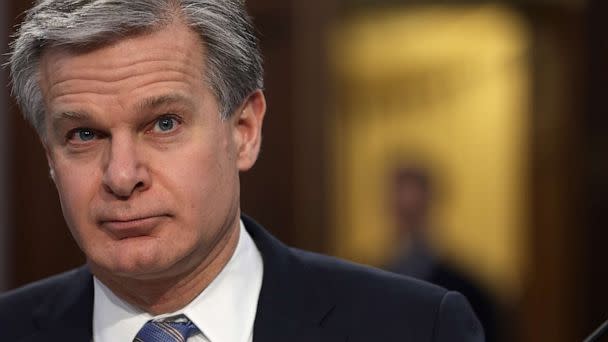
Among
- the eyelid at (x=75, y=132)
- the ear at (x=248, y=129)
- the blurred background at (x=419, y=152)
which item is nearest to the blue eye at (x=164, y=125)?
the eyelid at (x=75, y=132)

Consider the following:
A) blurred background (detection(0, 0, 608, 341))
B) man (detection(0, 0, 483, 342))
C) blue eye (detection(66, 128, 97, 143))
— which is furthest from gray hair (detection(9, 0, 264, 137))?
blurred background (detection(0, 0, 608, 341))

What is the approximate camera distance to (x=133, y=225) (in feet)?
7.51

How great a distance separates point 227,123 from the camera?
244 cm

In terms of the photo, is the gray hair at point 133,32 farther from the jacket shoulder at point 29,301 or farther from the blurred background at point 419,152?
the blurred background at point 419,152

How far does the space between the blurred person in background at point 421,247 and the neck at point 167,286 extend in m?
2.89

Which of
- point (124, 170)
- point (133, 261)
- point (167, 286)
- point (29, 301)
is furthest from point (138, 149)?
point (29, 301)

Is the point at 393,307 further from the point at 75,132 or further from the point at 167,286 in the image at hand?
the point at 75,132

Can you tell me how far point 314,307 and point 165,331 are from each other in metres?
0.29

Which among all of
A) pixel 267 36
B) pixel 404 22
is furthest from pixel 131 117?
pixel 404 22

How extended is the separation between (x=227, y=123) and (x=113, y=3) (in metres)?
0.30

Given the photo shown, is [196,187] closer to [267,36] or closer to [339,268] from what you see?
[339,268]

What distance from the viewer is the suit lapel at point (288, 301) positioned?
248 centimetres

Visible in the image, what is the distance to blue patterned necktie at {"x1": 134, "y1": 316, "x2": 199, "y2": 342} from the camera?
242 centimetres

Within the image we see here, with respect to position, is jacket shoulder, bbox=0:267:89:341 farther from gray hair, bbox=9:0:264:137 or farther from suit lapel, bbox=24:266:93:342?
gray hair, bbox=9:0:264:137
